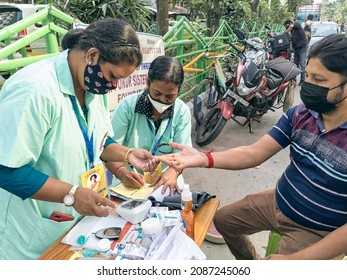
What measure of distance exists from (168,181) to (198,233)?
1.23ft

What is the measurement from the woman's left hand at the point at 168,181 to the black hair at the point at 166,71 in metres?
0.57

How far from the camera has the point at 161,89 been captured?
1877mm

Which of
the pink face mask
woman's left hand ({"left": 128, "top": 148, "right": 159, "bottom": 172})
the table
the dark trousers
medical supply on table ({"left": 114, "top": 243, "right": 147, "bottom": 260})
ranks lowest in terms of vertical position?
→ the dark trousers

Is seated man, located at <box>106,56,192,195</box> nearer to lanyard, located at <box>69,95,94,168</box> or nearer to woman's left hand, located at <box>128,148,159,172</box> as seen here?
woman's left hand, located at <box>128,148,159,172</box>

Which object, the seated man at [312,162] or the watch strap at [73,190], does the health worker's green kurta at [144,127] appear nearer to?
→ the seated man at [312,162]

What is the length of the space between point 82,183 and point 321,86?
1.28 meters

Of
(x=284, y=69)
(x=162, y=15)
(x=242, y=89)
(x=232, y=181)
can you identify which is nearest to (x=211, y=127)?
(x=242, y=89)

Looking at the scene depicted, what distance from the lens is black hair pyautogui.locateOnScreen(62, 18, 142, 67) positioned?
3.99ft

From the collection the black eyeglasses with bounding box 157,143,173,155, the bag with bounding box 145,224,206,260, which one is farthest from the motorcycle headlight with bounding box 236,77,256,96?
the bag with bounding box 145,224,206,260

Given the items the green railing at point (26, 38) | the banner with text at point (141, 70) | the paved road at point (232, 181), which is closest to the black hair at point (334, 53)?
the paved road at point (232, 181)

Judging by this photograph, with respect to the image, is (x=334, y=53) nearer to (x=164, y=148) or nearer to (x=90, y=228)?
(x=164, y=148)

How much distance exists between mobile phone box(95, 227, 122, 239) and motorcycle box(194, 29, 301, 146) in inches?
112

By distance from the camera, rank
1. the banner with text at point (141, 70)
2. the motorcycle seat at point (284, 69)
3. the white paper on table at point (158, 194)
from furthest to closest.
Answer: the motorcycle seat at point (284, 69), the banner with text at point (141, 70), the white paper on table at point (158, 194)

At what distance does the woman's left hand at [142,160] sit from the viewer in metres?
1.66
